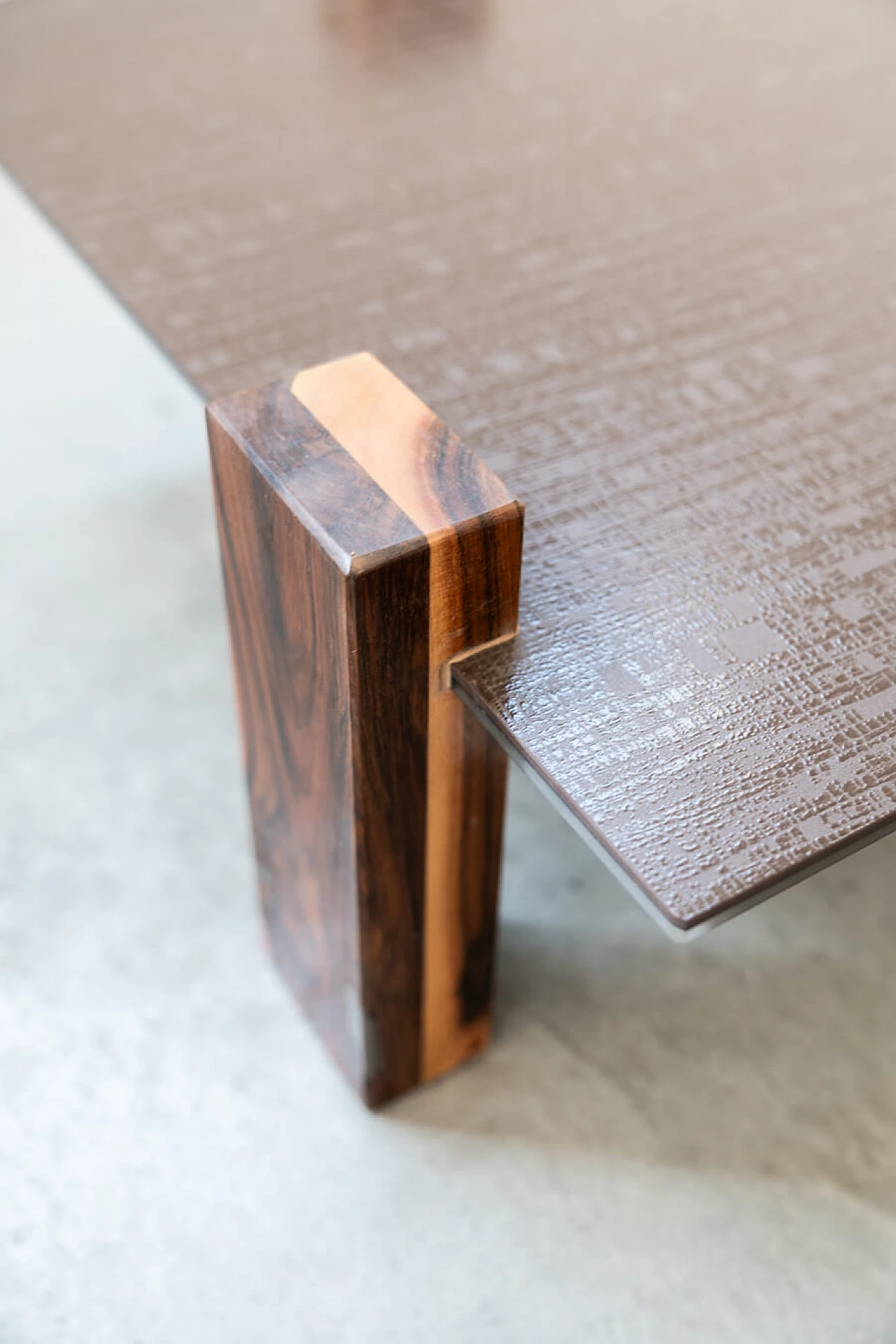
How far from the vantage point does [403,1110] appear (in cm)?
100

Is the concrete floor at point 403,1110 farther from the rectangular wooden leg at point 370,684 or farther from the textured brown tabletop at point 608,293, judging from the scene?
the textured brown tabletop at point 608,293

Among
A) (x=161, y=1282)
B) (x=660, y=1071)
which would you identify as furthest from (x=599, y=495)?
(x=161, y=1282)

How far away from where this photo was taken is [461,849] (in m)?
0.84

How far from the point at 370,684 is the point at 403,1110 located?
495 mm

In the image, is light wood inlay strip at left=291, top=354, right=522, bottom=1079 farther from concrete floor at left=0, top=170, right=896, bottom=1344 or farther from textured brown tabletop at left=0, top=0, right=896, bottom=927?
concrete floor at left=0, top=170, right=896, bottom=1344

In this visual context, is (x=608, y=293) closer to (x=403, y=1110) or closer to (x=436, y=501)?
(x=436, y=501)

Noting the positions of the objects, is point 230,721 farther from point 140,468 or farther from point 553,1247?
point 553,1247

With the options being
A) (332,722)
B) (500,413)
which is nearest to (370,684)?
(332,722)

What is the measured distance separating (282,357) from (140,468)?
Result: 82 centimetres

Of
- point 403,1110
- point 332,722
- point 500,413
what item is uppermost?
point 500,413

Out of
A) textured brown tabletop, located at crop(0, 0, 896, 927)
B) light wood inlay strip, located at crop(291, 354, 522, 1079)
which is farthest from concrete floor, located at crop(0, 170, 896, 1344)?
textured brown tabletop, located at crop(0, 0, 896, 927)

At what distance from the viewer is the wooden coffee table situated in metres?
0.62

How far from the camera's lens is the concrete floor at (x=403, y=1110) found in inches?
35.3

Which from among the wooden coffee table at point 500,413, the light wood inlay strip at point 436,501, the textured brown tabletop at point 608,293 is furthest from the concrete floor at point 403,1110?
the textured brown tabletop at point 608,293
